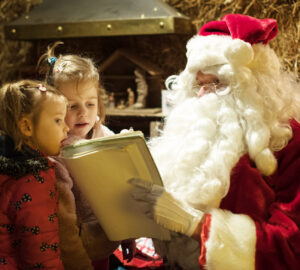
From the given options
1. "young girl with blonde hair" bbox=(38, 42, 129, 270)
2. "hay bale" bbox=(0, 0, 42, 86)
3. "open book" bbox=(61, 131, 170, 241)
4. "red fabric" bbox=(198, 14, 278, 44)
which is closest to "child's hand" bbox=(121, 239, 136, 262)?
"young girl with blonde hair" bbox=(38, 42, 129, 270)

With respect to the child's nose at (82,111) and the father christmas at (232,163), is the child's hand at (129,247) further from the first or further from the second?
the child's nose at (82,111)

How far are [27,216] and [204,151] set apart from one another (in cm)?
59

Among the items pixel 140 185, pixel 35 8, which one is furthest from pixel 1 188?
pixel 35 8

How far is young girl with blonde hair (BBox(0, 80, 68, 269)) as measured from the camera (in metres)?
1.13

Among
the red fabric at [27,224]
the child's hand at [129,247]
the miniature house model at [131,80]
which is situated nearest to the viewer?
the red fabric at [27,224]

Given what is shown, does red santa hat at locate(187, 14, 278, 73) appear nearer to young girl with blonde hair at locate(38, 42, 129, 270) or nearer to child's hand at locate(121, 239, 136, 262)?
young girl with blonde hair at locate(38, 42, 129, 270)

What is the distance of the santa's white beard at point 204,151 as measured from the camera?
4.36 ft

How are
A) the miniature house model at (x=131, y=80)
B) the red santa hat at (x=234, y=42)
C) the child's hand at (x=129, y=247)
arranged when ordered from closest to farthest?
the red santa hat at (x=234, y=42) → the child's hand at (x=129, y=247) → the miniature house model at (x=131, y=80)

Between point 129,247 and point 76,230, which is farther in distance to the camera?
point 129,247

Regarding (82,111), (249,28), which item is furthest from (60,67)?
(249,28)

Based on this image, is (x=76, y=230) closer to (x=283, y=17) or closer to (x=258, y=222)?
(x=258, y=222)

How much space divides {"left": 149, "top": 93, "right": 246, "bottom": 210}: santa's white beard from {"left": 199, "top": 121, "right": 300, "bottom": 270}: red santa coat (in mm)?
50

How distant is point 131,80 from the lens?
3123mm

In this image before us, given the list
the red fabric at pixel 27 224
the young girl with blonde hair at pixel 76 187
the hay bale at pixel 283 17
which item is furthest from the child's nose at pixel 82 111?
the hay bale at pixel 283 17
